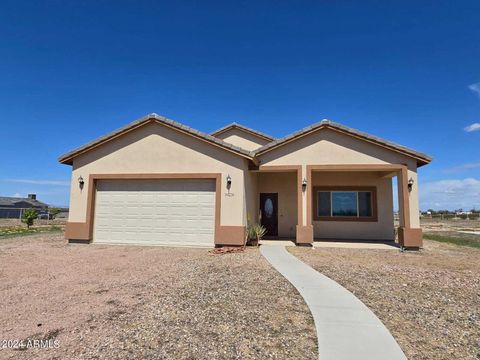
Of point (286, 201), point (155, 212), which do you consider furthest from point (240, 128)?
point (155, 212)

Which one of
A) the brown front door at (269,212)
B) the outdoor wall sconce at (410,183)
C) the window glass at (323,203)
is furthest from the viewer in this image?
the brown front door at (269,212)

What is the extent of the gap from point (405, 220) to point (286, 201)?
219 inches

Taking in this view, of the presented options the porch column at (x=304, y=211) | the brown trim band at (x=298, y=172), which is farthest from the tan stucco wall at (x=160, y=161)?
the porch column at (x=304, y=211)

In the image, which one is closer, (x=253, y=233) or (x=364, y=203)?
(x=253, y=233)

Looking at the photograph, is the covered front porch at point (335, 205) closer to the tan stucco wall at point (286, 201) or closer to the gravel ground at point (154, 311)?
the tan stucco wall at point (286, 201)

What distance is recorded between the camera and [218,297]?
5723mm

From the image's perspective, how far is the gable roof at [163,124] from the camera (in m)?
12.6

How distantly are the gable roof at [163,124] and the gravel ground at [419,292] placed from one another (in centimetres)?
→ 477

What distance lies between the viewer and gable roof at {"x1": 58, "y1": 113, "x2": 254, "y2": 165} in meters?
12.6

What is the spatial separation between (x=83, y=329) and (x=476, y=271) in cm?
944

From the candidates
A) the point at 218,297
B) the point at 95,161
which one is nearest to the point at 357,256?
the point at 218,297

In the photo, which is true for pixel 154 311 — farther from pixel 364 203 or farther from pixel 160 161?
pixel 364 203

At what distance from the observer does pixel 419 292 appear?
626cm

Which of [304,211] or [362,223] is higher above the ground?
[304,211]
